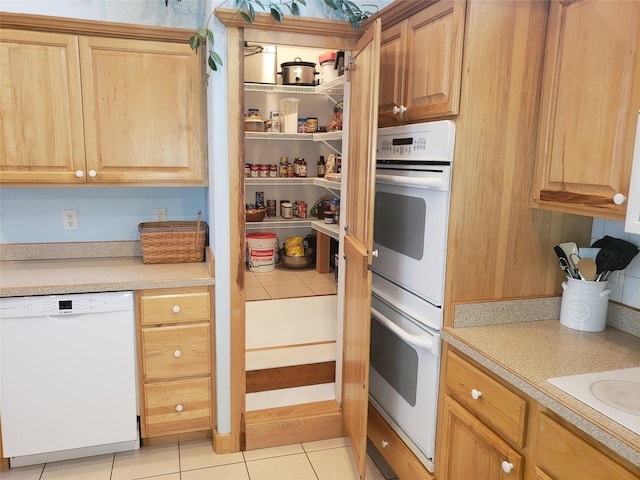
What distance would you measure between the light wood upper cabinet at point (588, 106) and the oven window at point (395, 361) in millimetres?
820

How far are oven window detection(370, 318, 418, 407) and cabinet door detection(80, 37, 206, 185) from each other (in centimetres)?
123

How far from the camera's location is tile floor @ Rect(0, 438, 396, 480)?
228cm

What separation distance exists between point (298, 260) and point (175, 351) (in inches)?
68.9

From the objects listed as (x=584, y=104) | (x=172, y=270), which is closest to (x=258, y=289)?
(x=172, y=270)

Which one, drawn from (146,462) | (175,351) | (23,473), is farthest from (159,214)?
(23,473)

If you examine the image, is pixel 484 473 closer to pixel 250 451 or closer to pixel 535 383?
pixel 535 383

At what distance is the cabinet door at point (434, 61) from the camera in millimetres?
1690

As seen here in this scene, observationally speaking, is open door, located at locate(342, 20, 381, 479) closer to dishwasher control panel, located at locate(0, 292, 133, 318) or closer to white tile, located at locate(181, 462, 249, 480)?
white tile, located at locate(181, 462, 249, 480)

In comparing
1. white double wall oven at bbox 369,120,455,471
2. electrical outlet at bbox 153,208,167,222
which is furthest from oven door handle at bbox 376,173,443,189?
electrical outlet at bbox 153,208,167,222

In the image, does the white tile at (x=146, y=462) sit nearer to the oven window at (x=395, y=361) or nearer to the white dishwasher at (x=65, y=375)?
the white dishwasher at (x=65, y=375)

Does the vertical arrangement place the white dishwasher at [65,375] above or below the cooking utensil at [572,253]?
below

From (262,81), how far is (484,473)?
294cm

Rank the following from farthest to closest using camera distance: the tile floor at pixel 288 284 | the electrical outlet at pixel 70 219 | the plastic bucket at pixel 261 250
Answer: the plastic bucket at pixel 261 250
the tile floor at pixel 288 284
the electrical outlet at pixel 70 219

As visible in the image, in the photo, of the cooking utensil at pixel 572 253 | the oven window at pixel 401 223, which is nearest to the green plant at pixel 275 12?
the oven window at pixel 401 223
